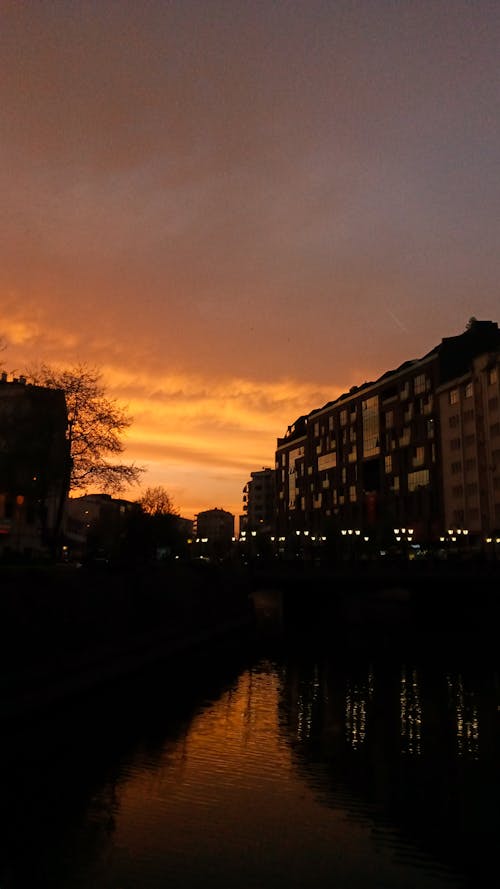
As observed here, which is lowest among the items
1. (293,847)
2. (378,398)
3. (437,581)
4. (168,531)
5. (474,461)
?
(293,847)

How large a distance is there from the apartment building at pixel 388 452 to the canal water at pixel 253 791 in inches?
3064

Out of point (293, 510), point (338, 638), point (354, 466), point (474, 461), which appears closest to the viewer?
point (338, 638)

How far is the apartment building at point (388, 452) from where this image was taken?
115250mm

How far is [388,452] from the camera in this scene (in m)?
A: 129

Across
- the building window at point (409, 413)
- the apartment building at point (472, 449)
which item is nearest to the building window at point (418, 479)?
the apartment building at point (472, 449)

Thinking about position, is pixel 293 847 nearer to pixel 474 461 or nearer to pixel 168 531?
pixel 474 461

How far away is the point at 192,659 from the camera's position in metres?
50.7

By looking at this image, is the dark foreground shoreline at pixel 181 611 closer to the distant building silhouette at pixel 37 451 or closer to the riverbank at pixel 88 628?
the riverbank at pixel 88 628

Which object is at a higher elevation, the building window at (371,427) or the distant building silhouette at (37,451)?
the building window at (371,427)

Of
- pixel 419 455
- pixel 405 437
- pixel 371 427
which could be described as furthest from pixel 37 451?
pixel 371 427

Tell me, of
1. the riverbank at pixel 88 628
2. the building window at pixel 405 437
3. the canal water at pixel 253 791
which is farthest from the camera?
the building window at pixel 405 437

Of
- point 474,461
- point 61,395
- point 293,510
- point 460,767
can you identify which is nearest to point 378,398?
point 474,461

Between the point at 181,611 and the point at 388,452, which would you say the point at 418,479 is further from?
the point at 181,611

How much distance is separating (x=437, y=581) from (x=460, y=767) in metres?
50.5
